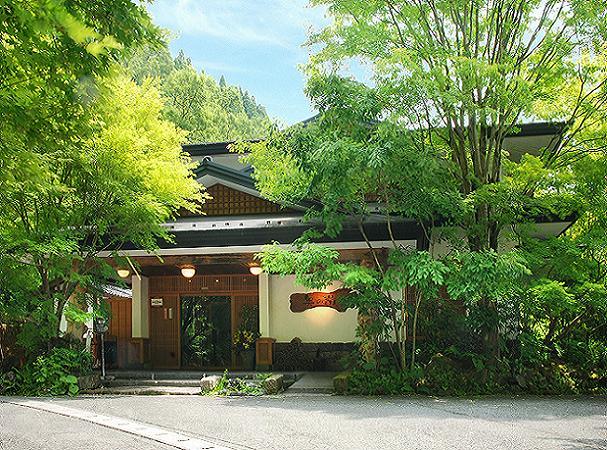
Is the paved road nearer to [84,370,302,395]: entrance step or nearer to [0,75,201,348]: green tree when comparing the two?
[84,370,302,395]: entrance step

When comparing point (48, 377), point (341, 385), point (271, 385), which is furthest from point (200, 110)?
point (341, 385)

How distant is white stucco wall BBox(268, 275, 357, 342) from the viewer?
15.8 metres

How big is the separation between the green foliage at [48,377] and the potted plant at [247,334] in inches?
186

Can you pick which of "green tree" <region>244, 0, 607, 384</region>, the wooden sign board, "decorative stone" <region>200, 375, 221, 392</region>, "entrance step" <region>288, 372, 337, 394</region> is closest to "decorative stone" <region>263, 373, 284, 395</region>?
"entrance step" <region>288, 372, 337, 394</region>

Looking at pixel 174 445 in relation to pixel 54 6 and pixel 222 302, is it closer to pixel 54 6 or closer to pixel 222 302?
pixel 54 6

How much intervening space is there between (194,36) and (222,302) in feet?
254

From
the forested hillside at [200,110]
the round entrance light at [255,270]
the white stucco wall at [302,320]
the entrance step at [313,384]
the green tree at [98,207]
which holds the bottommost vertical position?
the entrance step at [313,384]

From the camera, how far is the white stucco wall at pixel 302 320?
1584 cm

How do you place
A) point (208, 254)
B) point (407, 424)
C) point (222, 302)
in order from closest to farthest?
point (407, 424)
point (208, 254)
point (222, 302)

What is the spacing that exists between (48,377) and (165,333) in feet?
16.6

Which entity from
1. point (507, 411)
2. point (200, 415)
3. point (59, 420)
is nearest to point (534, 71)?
point (507, 411)

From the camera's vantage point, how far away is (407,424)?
26.6 ft

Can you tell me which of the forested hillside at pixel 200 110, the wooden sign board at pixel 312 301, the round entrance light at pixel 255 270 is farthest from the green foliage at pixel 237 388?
the forested hillside at pixel 200 110

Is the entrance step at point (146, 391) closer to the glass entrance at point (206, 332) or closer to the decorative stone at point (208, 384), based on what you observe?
the decorative stone at point (208, 384)
